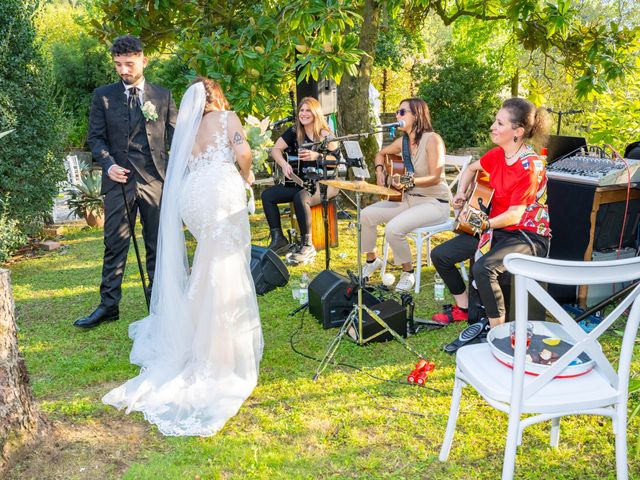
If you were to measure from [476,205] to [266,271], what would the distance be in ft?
7.11

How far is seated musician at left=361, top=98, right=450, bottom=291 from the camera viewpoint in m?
5.21

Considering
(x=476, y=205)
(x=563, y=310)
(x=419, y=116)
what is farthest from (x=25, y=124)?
(x=563, y=310)

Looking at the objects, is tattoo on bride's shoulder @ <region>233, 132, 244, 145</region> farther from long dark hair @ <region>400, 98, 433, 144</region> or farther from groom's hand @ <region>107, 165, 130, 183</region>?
long dark hair @ <region>400, 98, 433, 144</region>

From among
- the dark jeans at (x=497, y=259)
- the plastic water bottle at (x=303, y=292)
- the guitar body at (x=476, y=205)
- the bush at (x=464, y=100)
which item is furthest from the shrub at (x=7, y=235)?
the bush at (x=464, y=100)

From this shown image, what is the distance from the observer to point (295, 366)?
3930 millimetres

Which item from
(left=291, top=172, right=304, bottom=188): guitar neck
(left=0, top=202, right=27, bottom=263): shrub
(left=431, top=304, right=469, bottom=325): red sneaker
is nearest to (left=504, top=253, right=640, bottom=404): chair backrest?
(left=431, top=304, right=469, bottom=325): red sneaker

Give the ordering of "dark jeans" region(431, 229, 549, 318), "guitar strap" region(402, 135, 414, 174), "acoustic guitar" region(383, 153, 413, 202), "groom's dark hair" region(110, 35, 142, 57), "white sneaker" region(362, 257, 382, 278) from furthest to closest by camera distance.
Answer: "white sneaker" region(362, 257, 382, 278) → "guitar strap" region(402, 135, 414, 174) → "acoustic guitar" region(383, 153, 413, 202) → "groom's dark hair" region(110, 35, 142, 57) → "dark jeans" region(431, 229, 549, 318)

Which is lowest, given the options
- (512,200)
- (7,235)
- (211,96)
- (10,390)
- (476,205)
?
(7,235)

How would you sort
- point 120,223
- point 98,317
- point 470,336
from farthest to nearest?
point 98,317 → point 120,223 → point 470,336

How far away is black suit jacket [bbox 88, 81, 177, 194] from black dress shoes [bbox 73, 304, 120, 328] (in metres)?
1.01

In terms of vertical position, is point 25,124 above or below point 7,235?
above

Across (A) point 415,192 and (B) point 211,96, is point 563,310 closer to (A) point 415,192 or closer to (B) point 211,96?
(B) point 211,96

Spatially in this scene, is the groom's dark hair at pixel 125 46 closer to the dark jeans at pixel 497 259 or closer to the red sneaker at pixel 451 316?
the dark jeans at pixel 497 259

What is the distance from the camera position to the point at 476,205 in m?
4.29
